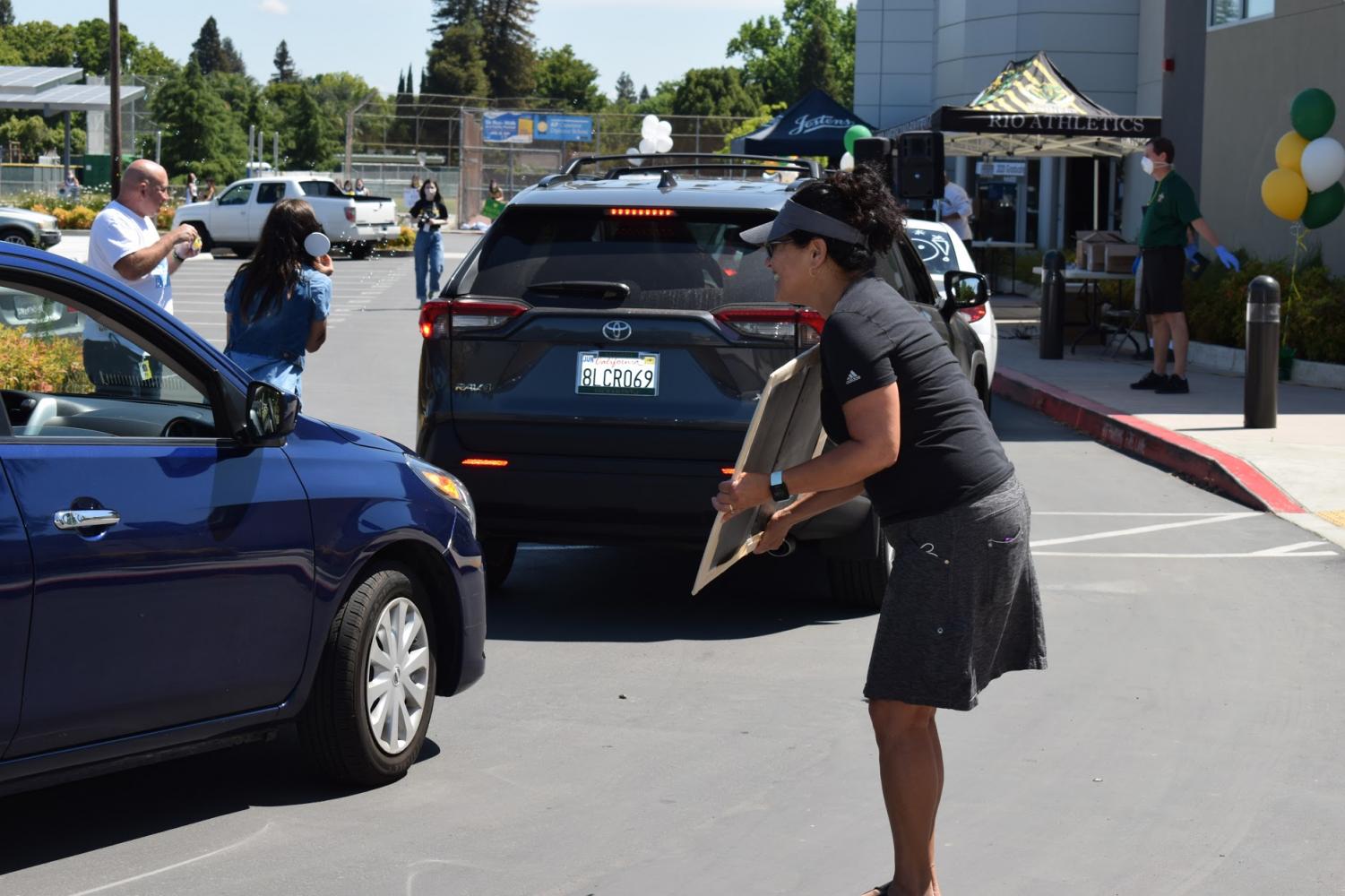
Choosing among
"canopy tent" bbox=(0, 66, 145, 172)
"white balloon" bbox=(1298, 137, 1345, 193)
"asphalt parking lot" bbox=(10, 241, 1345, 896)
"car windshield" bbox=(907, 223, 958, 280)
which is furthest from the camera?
"canopy tent" bbox=(0, 66, 145, 172)

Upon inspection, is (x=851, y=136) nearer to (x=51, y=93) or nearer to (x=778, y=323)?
(x=778, y=323)

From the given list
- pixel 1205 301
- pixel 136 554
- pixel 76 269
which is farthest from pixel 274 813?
pixel 1205 301

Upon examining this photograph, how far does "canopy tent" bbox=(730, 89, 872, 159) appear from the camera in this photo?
35125mm

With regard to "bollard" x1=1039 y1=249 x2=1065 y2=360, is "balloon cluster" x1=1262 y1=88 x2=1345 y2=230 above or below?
above

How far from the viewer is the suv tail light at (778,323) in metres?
7.27

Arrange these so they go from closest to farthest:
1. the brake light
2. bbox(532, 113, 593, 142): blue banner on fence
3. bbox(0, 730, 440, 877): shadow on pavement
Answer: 1. bbox(0, 730, 440, 877): shadow on pavement
2. the brake light
3. bbox(532, 113, 593, 142): blue banner on fence

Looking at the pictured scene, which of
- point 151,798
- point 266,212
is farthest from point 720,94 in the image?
point 151,798

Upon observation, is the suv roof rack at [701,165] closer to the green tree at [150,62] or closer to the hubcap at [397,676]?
the hubcap at [397,676]

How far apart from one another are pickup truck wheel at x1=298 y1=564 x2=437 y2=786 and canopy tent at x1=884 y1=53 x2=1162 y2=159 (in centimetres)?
1922

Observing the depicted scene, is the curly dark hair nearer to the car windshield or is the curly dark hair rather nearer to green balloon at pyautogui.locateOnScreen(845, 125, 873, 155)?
the car windshield

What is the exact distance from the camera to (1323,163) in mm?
17344

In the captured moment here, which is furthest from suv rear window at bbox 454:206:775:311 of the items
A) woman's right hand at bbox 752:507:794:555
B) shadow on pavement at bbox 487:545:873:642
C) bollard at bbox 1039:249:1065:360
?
bollard at bbox 1039:249:1065:360

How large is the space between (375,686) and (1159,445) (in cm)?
877

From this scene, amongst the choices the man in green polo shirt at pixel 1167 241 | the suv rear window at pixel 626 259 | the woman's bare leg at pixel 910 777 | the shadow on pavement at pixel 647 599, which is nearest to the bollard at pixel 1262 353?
the man in green polo shirt at pixel 1167 241
